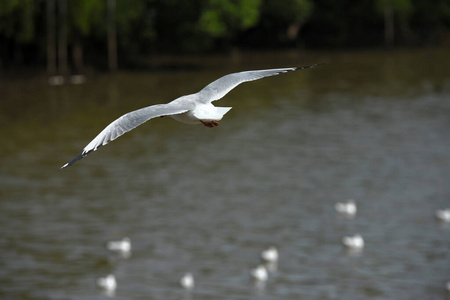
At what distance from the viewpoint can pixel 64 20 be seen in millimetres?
62594

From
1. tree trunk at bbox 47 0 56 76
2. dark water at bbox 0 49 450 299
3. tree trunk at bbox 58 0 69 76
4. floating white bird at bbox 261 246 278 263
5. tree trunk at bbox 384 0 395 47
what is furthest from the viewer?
tree trunk at bbox 384 0 395 47

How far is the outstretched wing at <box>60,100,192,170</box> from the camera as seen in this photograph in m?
9.09

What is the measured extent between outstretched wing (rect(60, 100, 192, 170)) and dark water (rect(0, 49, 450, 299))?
1538cm

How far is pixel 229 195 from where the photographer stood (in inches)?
1351

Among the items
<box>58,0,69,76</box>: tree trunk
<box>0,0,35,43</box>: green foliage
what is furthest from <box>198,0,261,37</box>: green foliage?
<box>0,0,35,43</box>: green foliage

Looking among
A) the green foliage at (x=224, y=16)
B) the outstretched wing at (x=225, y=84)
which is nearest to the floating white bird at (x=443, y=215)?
the outstretched wing at (x=225, y=84)

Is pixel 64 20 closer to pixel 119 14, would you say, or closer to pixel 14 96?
pixel 119 14

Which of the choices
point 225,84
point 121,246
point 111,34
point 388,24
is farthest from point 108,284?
point 388,24

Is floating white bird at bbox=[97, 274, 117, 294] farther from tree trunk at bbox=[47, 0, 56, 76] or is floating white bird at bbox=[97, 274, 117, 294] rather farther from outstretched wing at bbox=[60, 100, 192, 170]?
tree trunk at bbox=[47, 0, 56, 76]

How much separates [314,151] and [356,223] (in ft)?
36.1

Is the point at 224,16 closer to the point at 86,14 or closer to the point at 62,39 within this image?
the point at 86,14

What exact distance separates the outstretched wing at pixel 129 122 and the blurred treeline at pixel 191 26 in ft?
166

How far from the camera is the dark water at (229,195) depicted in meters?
26.0

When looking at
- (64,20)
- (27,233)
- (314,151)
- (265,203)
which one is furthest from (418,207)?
(64,20)
